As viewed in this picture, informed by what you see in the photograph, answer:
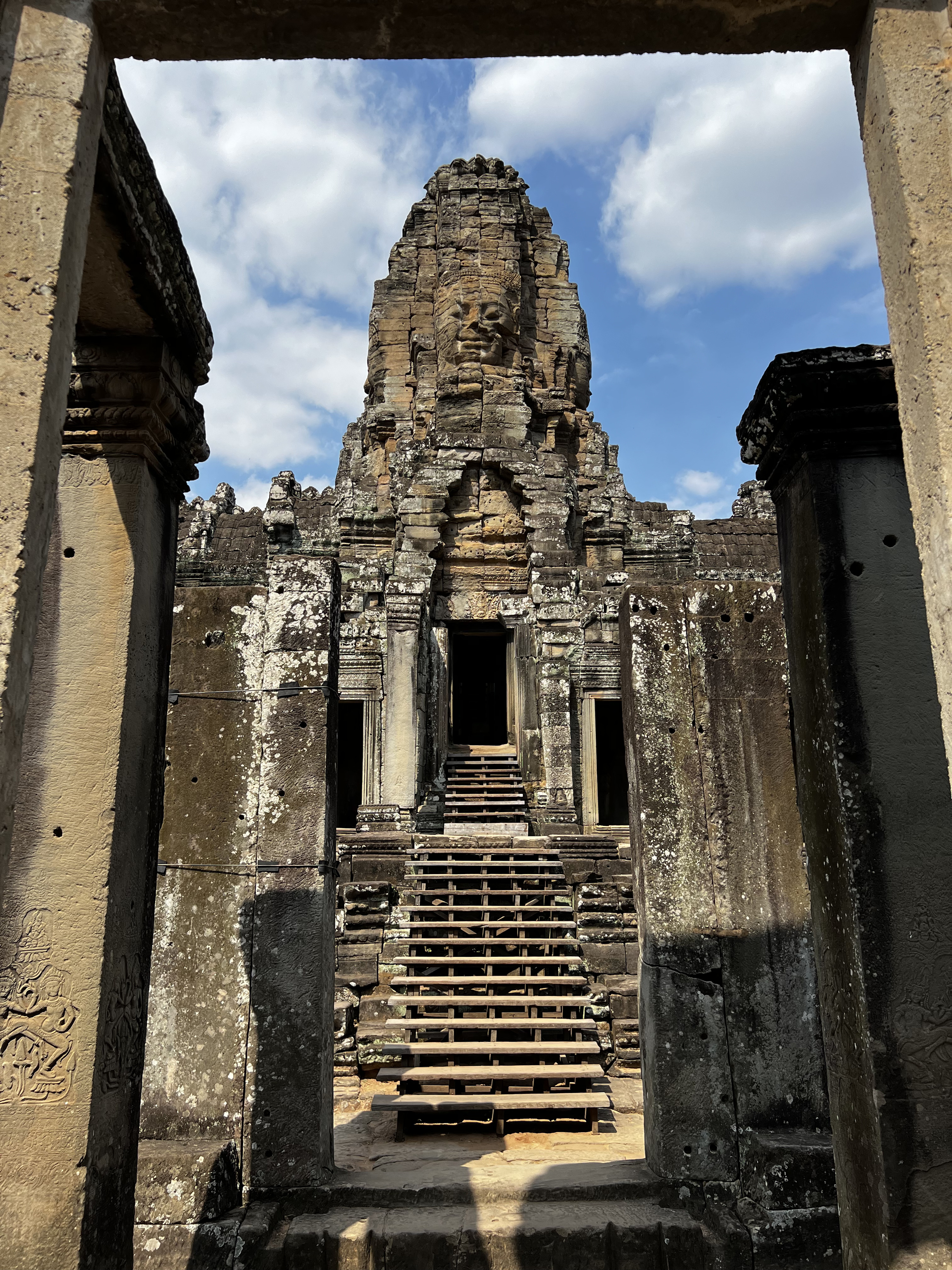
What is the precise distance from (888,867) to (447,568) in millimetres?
12862

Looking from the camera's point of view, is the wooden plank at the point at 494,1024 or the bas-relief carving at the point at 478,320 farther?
the bas-relief carving at the point at 478,320

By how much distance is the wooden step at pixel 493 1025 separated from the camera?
25.2 feet

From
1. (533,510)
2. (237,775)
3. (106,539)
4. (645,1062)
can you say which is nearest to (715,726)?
(645,1062)

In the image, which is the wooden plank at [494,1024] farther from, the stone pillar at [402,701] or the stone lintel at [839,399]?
the stone lintel at [839,399]

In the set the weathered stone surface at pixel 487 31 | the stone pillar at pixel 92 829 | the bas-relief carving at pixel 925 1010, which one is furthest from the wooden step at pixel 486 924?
the weathered stone surface at pixel 487 31

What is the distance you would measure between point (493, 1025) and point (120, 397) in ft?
19.9

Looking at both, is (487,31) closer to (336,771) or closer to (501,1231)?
(336,771)

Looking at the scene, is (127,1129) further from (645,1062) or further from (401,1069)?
(401,1069)

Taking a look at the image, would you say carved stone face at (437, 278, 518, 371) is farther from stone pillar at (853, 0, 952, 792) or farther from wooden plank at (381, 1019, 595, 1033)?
stone pillar at (853, 0, 952, 792)

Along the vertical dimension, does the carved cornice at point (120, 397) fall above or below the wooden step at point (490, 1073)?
above

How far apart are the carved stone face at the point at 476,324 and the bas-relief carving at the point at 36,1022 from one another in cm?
1783

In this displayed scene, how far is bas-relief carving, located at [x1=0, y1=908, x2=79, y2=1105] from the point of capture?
275cm

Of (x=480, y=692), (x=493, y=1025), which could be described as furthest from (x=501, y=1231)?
(x=480, y=692)

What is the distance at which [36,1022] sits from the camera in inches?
110
